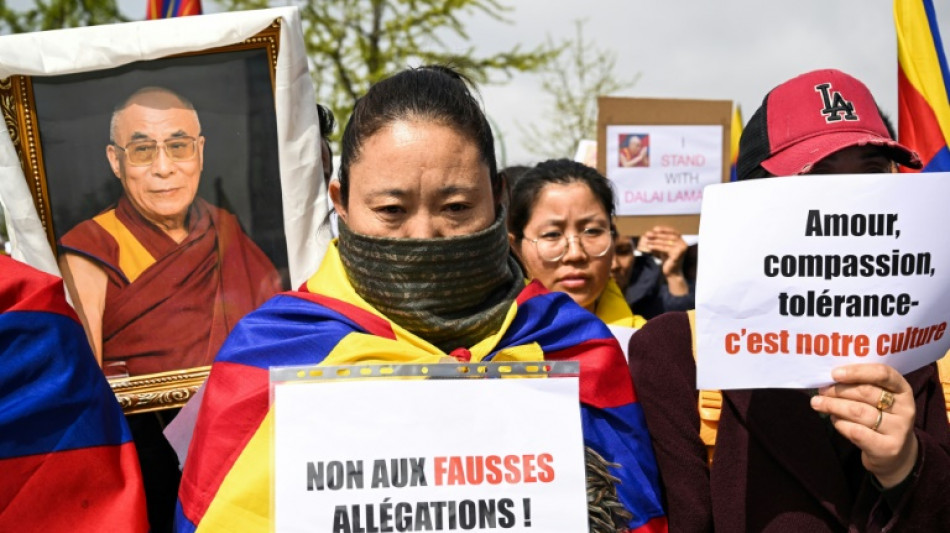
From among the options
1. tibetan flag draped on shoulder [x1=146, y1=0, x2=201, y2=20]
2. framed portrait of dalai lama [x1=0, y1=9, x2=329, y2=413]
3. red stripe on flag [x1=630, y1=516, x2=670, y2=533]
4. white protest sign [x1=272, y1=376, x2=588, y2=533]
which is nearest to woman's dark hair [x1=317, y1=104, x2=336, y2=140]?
framed portrait of dalai lama [x1=0, y1=9, x2=329, y2=413]

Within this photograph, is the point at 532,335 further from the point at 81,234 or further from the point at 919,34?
the point at 919,34

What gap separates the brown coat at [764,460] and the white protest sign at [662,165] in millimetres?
4137

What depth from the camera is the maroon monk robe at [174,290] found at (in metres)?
2.92

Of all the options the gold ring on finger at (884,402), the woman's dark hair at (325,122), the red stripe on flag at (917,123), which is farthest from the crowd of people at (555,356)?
the red stripe on flag at (917,123)

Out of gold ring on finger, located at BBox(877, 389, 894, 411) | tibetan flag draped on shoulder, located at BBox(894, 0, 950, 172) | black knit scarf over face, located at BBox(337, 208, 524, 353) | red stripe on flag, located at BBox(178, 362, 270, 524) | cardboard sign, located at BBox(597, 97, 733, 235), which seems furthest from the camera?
cardboard sign, located at BBox(597, 97, 733, 235)

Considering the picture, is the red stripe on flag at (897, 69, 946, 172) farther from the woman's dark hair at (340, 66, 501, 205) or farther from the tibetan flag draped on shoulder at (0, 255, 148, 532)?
the tibetan flag draped on shoulder at (0, 255, 148, 532)

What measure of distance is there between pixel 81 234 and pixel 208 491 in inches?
43.9

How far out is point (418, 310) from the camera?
91.5 inches

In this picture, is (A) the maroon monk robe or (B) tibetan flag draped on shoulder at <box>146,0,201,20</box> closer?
(A) the maroon monk robe

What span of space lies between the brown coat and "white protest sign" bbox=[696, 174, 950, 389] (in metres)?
0.27

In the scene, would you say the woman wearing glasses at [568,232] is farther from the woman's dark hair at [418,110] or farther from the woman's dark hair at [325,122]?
the woman's dark hair at [418,110]

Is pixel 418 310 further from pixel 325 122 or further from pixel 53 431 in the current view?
pixel 325 122

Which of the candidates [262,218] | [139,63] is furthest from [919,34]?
[139,63]

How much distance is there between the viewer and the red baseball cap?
232 centimetres
